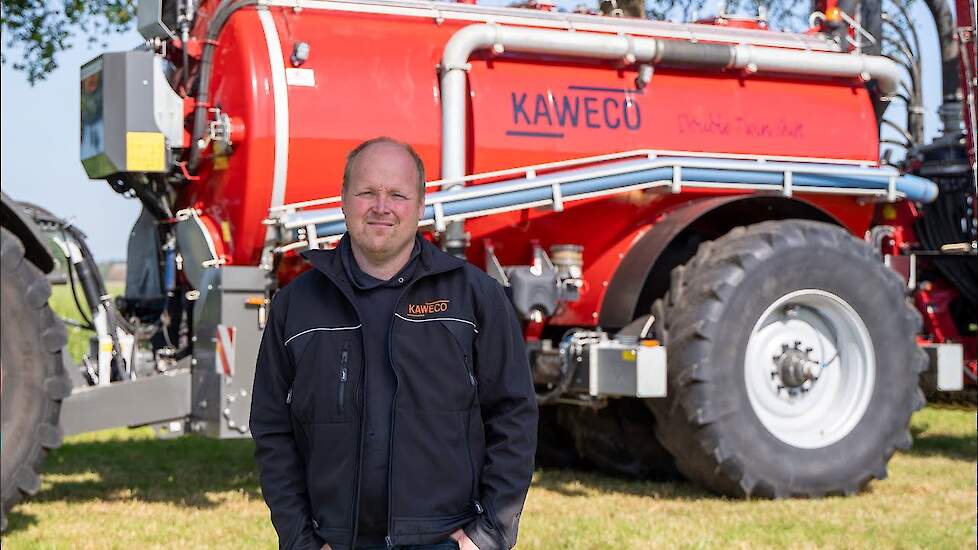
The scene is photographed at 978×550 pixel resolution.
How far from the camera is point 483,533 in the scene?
9.80ft

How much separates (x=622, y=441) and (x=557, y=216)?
5.13 ft

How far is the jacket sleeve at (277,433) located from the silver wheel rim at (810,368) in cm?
451

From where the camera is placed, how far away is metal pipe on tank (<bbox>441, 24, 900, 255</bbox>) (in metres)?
7.04

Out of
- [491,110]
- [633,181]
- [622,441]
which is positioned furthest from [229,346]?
[622,441]

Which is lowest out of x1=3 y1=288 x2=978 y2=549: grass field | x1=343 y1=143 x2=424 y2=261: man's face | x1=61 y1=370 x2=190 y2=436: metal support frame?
x1=3 y1=288 x2=978 y2=549: grass field

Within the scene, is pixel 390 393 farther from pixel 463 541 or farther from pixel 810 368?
pixel 810 368

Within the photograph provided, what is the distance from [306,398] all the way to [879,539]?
151 inches

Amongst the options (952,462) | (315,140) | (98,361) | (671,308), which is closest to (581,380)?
(671,308)

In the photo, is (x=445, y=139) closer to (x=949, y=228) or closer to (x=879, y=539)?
(x=879, y=539)

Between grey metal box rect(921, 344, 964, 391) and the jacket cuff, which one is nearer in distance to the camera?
the jacket cuff

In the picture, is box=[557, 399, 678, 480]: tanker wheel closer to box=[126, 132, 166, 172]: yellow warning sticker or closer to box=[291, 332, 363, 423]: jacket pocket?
box=[126, 132, 166, 172]: yellow warning sticker

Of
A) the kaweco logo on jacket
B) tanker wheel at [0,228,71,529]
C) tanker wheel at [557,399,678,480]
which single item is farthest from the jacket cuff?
tanker wheel at [557,399,678,480]

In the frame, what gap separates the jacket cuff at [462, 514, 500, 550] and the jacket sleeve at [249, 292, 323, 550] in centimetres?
35

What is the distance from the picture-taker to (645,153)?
7.56 m
